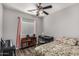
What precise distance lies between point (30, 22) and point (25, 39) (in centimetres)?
33

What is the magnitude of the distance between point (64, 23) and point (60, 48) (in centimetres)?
45

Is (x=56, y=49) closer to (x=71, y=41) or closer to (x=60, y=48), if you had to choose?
(x=60, y=48)

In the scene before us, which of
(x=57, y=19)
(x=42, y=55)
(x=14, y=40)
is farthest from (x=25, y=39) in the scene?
(x=57, y=19)

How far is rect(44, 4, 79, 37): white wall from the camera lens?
5.21 ft

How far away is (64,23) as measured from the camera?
165cm

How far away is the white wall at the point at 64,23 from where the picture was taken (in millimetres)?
1589

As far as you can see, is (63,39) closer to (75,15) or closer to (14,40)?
(75,15)

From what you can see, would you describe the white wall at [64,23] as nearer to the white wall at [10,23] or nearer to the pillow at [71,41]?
the pillow at [71,41]

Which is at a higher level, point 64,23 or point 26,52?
point 64,23

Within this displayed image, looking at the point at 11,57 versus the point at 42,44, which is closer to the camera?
the point at 11,57

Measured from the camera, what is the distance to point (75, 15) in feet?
5.22

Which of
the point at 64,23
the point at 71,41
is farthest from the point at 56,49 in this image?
the point at 64,23

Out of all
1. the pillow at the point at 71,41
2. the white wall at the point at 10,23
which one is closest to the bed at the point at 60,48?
the pillow at the point at 71,41

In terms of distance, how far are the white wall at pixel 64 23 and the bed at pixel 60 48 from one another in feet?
0.43
